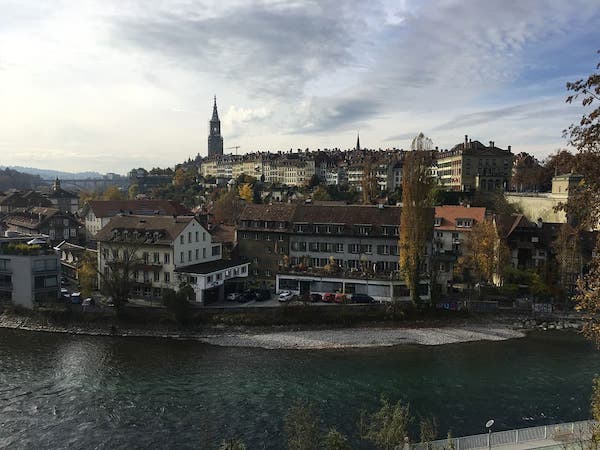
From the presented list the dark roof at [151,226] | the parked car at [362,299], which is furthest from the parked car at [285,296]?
the dark roof at [151,226]

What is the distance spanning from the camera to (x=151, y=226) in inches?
1903

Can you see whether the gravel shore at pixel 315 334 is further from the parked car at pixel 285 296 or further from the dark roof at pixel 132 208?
the dark roof at pixel 132 208

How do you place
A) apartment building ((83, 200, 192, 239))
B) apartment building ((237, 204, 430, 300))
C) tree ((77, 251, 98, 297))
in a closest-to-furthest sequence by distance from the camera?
tree ((77, 251, 98, 297)) < apartment building ((237, 204, 430, 300)) < apartment building ((83, 200, 192, 239))

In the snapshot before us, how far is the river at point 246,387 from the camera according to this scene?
978 inches

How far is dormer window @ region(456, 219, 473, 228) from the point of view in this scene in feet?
195

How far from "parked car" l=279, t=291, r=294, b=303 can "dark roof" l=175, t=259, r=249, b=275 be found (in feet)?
19.7

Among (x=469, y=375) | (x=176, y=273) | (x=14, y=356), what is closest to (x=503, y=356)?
(x=469, y=375)

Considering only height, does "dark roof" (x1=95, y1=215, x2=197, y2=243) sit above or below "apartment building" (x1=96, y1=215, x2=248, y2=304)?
above

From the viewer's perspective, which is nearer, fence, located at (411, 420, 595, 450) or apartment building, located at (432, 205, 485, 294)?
fence, located at (411, 420, 595, 450)

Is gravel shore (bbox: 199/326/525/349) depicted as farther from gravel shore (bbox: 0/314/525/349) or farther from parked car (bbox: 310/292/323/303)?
parked car (bbox: 310/292/323/303)

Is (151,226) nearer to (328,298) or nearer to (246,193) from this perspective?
(328,298)

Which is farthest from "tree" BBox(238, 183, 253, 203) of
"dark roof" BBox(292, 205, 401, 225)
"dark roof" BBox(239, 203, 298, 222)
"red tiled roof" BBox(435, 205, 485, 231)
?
"dark roof" BBox(292, 205, 401, 225)

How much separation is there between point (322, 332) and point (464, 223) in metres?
27.0

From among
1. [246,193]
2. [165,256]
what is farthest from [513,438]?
[246,193]
